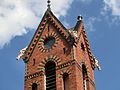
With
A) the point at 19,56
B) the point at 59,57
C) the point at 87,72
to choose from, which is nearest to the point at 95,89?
Result: the point at 87,72

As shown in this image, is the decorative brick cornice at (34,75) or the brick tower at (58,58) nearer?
the brick tower at (58,58)

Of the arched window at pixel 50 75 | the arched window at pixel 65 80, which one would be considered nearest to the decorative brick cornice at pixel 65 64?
the arched window at pixel 50 75

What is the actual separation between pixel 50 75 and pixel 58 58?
68.6 inches

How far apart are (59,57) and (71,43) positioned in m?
1.72

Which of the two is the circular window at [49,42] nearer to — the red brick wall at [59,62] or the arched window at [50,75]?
the red brick wall at [59,62]

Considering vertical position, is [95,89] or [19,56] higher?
[19,56]

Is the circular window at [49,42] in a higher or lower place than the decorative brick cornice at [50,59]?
higher

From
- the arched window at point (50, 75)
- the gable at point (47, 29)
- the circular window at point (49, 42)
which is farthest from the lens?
the circular window at point (49, 42)

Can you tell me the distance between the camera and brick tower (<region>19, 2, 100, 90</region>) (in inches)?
1706

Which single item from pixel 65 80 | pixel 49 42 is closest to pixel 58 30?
pixel 49 42

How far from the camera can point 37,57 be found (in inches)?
1827

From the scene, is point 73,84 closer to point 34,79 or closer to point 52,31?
point 34,79

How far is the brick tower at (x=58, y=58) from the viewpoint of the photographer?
4334 cm

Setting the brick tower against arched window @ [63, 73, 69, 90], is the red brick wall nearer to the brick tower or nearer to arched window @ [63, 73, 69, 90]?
the brick tower
